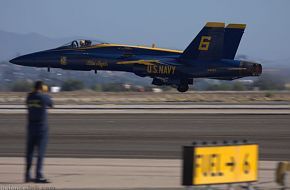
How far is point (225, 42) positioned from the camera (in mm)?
48000

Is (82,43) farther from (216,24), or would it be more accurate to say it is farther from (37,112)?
(37,112)

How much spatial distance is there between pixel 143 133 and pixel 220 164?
1091 cm

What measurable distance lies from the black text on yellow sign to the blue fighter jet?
33096mm

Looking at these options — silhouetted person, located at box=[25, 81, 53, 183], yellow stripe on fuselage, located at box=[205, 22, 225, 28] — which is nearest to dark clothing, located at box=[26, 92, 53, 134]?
silhouetted person, located at box=[25, 81, 53, 183]

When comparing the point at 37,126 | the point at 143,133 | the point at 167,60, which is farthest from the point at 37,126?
the point at 167,60

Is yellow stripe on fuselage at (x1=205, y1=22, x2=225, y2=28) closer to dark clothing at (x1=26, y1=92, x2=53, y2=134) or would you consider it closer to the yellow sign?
dark clothing at (x1=26, y1=92, x2=53, y2=134)

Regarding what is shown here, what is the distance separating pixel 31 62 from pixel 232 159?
37867 mm

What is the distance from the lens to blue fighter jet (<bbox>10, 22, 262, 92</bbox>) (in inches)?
1769

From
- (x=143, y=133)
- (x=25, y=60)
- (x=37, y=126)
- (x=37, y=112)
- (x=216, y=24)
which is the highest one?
(x=216, y=24)

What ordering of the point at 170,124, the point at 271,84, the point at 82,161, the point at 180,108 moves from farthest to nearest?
the point at 271,84 → the point at 180,108 → the point at 170,124 → the point at 82,161

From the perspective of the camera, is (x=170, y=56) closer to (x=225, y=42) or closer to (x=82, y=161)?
(x=225, y=42)

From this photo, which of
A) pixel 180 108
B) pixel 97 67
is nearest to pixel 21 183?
pixel 180 108

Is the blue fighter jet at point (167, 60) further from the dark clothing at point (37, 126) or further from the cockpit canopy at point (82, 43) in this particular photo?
the dark clothing at point (37, 126)

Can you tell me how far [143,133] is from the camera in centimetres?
2197
